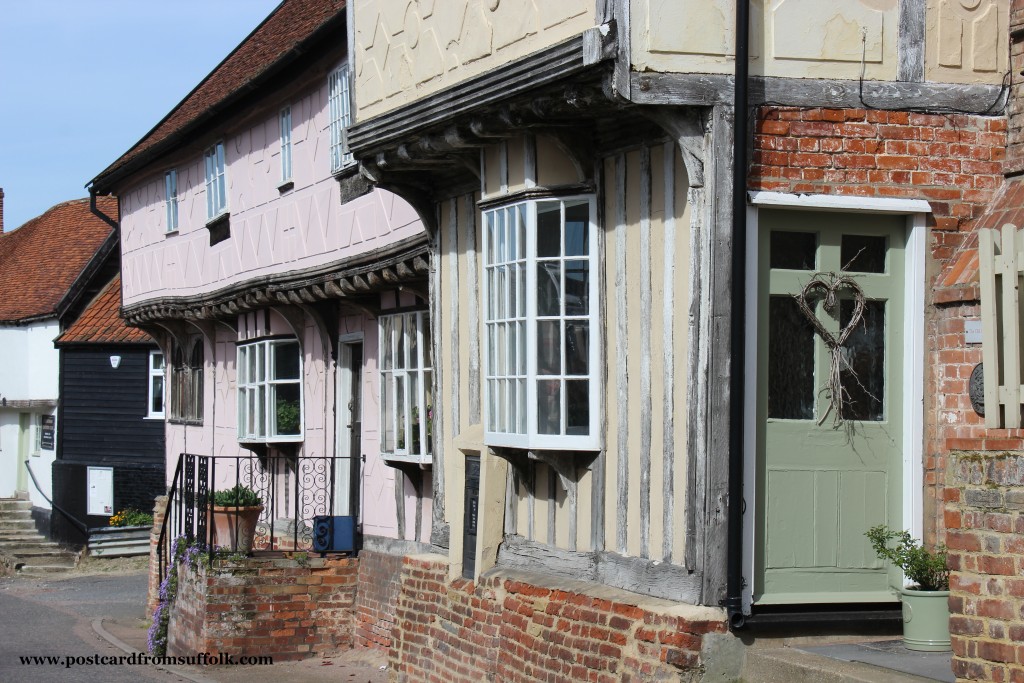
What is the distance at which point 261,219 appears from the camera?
57.3ft

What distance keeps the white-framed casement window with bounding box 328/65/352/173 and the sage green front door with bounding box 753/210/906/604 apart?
7404mm

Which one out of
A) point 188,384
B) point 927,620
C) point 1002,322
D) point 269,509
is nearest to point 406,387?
point 269,509

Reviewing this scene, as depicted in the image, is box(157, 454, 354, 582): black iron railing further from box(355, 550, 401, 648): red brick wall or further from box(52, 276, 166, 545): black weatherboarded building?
box(52, 276, 166, 545): black weatherboarded building

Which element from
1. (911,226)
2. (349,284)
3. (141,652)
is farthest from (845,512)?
(141,652)

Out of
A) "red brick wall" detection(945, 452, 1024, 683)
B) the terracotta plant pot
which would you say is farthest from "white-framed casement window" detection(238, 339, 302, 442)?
"red brick wall" detection(945, 452, 1024, 683)

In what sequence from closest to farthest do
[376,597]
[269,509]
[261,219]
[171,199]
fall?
[376,597], [261,219], [269,509], [171,199]

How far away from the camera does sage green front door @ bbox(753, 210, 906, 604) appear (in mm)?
8258

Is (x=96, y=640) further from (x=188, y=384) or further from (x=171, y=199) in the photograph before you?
(x=171, y=199)

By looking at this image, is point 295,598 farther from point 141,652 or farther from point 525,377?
point 525,377

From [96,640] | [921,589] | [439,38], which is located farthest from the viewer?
[96,640]

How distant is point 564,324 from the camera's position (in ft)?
30.2

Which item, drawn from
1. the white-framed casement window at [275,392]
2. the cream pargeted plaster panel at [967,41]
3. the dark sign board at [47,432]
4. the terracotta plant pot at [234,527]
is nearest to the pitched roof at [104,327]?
the dark sign board at [47,432]

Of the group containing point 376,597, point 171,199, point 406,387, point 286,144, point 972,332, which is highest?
point 286,144

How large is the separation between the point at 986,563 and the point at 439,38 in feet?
18.3
